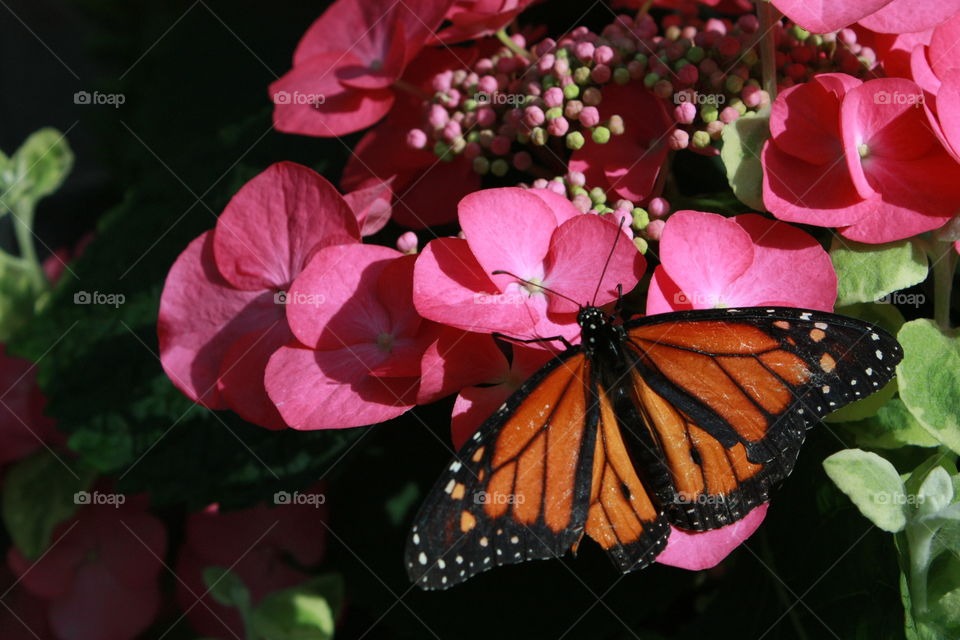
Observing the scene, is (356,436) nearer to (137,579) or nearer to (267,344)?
(267,344)

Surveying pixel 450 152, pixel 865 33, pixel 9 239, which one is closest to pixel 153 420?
pixel 450 152

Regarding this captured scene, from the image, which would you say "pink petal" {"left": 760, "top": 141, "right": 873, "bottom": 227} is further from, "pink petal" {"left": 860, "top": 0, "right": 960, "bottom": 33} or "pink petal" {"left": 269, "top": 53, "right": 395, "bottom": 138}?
"pink petal" {"left": 269, "top": 53, "right": 395, "bottom": 138}

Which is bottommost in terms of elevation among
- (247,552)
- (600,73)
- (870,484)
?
(247,552)

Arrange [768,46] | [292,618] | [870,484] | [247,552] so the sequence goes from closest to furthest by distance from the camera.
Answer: [870,484] < [768,46] < [292,618] < [247,552]

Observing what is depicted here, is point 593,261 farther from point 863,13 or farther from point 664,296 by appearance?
point 863,13

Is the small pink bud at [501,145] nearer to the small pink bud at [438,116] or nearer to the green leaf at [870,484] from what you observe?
the small pink bud at [438,116]

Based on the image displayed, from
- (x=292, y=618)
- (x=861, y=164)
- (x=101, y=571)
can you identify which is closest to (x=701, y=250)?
(x=861, y=164)

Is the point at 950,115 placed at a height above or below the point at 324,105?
below
